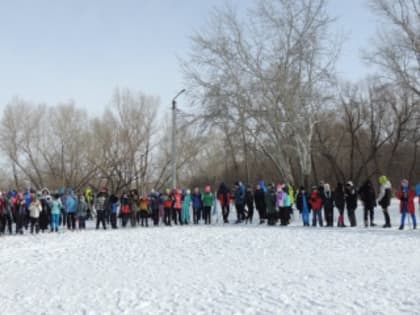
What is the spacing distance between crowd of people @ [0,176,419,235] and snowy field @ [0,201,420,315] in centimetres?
145

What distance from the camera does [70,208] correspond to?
2206cm

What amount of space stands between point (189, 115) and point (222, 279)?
73.7 feet

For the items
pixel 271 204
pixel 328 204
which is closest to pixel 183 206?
pixel 271 204

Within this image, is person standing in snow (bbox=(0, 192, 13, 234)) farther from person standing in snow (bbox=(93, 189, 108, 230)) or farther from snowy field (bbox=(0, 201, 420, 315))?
person standing in snow (bbox=(93, 189, 108, 230))

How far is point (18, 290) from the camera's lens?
11344mm

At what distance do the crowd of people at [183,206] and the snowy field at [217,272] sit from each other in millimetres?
1454

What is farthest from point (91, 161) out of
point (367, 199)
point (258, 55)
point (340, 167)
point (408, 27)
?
point (367, 199)

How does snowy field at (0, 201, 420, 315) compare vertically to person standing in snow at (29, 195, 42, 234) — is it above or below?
below

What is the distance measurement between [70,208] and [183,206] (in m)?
4.96

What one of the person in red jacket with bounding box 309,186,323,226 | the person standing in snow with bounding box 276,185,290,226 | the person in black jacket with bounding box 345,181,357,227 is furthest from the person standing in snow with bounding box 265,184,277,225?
the person in black jacket with bounding box 345,181,357,227

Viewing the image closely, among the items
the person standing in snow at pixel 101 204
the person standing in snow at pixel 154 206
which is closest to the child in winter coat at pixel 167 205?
the person standing in snow at pixel 154 206

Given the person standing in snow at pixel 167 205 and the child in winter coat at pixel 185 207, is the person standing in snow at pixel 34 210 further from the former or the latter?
the child in winter coat at pixel 185 207

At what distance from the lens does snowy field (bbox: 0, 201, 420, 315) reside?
363 inches

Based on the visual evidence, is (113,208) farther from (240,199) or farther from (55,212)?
(240,199)
